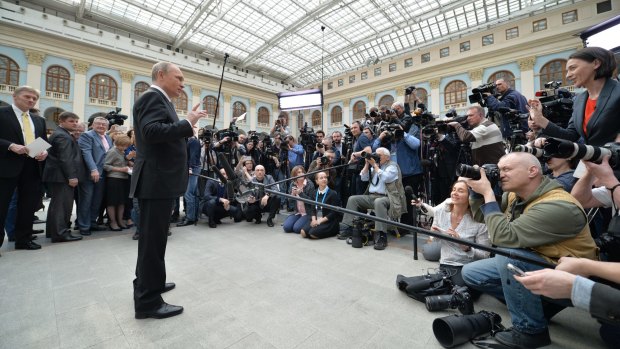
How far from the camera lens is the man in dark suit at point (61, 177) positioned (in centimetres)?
319

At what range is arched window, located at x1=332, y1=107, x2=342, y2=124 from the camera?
966 inches

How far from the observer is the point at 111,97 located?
16.2 m

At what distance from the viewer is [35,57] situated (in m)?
13.5

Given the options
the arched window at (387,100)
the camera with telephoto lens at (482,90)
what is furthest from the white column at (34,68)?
the arched window at (387,100)

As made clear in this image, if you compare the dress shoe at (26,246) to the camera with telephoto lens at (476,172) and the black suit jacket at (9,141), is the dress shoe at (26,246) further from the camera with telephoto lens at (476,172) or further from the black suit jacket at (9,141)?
the camera with telephoto lens at (476,172)

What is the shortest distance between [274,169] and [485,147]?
4.24 metres

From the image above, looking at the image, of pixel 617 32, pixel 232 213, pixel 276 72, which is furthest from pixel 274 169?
pixel 276 72

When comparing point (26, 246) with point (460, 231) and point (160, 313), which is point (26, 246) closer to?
point (160, 313)

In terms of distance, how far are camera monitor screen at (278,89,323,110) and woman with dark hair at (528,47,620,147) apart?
797 centimetres

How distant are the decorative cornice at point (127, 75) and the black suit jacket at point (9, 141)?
56.6ft

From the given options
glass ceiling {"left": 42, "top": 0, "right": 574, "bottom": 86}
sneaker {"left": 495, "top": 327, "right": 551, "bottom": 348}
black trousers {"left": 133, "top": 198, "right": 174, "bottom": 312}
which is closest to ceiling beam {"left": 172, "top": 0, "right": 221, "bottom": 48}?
glass ceiling {"left": 42, "top": 0, "right": 574, "bottom": 86}

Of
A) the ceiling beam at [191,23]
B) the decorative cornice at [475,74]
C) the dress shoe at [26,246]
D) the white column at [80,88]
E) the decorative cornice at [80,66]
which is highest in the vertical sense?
the ceiling beam at [191,23]

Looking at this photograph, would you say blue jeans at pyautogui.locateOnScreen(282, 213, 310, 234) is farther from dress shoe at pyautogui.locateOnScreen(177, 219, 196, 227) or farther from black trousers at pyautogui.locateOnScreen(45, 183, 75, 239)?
black trousers at pyautogui.locateOnScreen(45, 183, 75, 239)

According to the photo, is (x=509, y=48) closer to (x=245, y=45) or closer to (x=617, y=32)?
(x=617, y=32)
